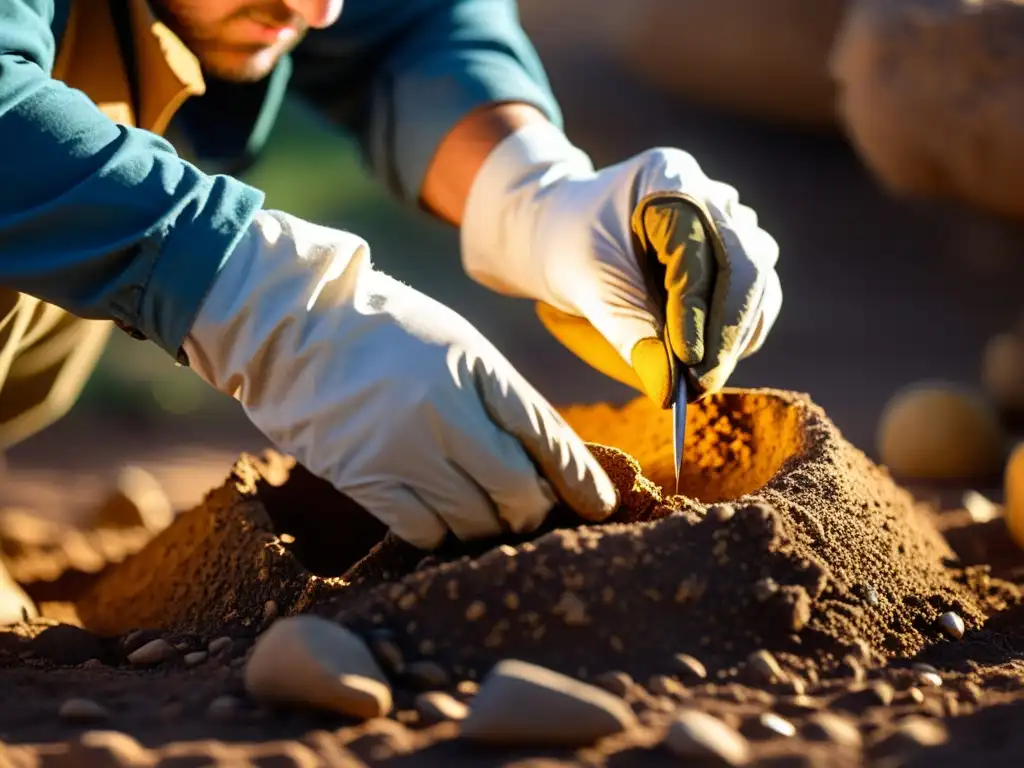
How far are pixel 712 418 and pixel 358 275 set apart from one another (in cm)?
44

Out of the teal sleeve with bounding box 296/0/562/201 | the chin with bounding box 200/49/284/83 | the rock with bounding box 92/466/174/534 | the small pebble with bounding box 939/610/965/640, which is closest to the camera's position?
the small pebble with bounding box 939/610/965/640

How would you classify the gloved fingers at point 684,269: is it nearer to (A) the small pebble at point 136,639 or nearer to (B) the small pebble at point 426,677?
(B) the small pebble at point 426,677

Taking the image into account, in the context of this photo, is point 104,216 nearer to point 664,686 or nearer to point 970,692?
point 664,686

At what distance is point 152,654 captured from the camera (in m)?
0.96

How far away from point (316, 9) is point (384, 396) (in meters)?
0.51

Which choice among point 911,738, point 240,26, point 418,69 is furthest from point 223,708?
point 418,69

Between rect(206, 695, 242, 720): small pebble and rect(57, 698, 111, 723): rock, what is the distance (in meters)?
0.07

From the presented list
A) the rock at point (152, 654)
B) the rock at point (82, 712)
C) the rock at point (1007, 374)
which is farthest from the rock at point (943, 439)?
the rock at point (82, 712)

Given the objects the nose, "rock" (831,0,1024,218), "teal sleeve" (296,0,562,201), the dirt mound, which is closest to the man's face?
the nose

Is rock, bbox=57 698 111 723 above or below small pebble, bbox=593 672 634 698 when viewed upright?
below

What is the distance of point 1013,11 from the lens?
7.06 feet

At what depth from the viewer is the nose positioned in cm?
118

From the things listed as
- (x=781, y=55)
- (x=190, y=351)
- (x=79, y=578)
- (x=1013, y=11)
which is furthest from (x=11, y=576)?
(x=781, y=55)

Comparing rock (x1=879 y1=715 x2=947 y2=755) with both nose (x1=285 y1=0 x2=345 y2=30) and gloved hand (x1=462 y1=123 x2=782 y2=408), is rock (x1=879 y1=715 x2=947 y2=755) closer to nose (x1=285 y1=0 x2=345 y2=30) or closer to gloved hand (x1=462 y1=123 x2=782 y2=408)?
gloved hand (x1=462 y1=123 x2=782 y2=408)
